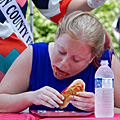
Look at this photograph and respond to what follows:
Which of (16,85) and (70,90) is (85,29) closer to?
(70,90)

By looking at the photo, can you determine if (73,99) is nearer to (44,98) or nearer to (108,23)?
(44,98)

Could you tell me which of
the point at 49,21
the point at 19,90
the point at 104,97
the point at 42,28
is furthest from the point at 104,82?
the point at 42,28

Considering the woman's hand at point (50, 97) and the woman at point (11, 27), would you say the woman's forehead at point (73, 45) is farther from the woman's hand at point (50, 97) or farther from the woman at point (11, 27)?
the woman at point (11, 27)

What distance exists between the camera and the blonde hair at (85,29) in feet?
5.27

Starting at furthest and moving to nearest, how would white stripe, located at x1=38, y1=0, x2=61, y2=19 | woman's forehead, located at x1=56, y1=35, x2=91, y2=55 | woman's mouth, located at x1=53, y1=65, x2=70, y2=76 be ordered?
white stripe, located at x1=38, y1=0, x2=61, y2=19 → woman's mouth, located at x1=53, y1=65, x2=70, y2=76 → woman's forehead, located at x1=56, y1=35, x2=91, y2=55

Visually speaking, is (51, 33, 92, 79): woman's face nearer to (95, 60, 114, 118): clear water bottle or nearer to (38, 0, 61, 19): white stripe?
(95, 60, 114, 118): clear water bottle

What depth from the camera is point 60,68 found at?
162 cm

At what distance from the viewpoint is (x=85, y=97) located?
1.53 meters

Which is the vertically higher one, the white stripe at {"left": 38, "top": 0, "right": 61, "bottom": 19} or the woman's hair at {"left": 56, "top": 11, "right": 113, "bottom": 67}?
the white stripe at {"left": 38, "top": 0, "right": 61, "bottom": 19}

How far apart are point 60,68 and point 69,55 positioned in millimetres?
96

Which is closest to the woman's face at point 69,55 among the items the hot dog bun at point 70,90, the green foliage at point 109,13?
the hot dog bun at point 70,90

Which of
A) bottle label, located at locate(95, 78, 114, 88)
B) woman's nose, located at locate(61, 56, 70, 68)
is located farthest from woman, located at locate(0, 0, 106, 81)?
bottle label, located at locate(95, 78, 114, 88)

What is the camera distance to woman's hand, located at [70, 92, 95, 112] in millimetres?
1510

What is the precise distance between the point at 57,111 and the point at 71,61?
0.29m
